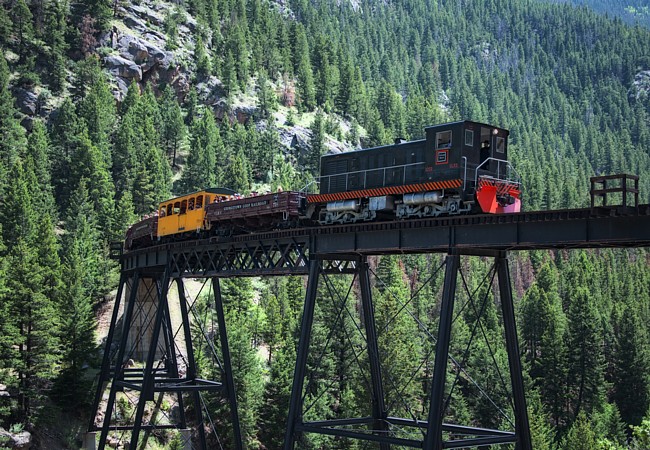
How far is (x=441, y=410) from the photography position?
74.8ft

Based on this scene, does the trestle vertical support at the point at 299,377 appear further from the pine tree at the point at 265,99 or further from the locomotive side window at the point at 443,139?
the pine tree at the point at 265,99

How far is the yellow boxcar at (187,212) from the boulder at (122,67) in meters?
97.3

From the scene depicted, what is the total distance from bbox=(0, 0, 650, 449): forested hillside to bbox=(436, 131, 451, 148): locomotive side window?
16115 millimetres

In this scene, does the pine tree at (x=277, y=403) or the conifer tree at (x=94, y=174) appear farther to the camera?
the conifer tree at (x=94, y=174)

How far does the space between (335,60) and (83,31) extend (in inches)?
2484

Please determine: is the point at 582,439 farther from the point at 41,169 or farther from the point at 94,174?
the point at 41,169

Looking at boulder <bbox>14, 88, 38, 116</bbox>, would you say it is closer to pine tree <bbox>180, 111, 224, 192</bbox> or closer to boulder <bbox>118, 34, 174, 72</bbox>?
pine tree <bbox>180, 111, 224, 192</bbox>

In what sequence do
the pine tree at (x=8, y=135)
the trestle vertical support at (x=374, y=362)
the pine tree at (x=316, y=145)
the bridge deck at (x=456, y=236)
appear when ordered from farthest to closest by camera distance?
the pine tree at (x=316, y=145) → the pine tree at (x=8, y=135) → the trestle vertical support at (x=374, y=362) → the bridge deck at (x=456, y=236)

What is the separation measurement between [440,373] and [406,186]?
717 cm

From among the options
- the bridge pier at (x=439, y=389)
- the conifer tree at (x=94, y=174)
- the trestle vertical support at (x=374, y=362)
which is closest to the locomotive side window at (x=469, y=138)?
the bridge pier at (x=439, y=389)

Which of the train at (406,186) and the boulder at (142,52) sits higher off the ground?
the boulder at (142,52)

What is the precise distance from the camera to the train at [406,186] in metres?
26.3

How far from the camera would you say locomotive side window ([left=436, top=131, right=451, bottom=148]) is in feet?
90.1

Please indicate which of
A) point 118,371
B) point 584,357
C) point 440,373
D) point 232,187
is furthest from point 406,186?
point 232,187
